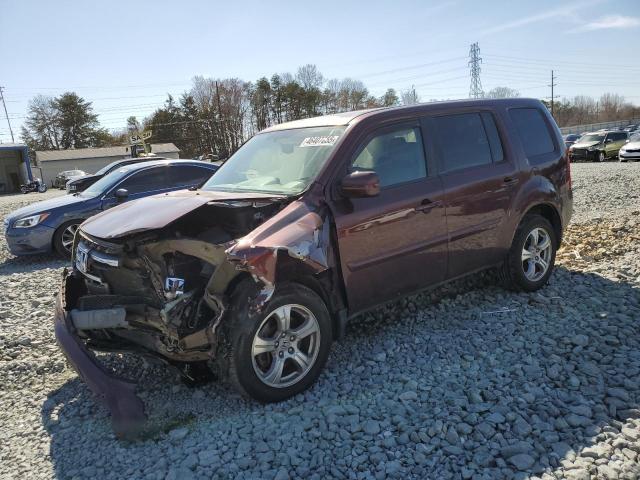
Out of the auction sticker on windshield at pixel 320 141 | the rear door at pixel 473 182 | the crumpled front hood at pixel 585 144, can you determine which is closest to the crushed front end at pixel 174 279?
the auction sticker on windshield at pixel 320 141

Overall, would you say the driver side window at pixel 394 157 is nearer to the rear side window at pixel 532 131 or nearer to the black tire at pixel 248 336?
the black tire at pixel 248 336

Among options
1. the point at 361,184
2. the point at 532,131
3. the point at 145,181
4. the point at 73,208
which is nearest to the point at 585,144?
the point at 532,131

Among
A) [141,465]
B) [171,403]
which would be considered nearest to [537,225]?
[171,403]

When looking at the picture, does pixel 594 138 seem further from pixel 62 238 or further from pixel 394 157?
pixel 394 157

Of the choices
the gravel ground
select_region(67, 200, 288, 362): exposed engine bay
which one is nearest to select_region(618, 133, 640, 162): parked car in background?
the gravel ground

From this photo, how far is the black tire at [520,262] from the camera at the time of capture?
491 cm

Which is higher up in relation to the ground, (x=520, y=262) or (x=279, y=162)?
(x=279, y=162)

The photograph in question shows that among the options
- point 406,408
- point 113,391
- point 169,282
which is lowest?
point 406,408

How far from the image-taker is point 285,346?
335cm

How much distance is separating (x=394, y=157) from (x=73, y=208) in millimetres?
6908

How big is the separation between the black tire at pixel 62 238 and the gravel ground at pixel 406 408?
13.5ft

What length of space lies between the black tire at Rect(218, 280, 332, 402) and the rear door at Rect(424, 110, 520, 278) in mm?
1670

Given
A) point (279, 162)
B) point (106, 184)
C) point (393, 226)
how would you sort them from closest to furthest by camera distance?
1. point (393, 226)
2. point (279, 162)
3. point (106, 184)

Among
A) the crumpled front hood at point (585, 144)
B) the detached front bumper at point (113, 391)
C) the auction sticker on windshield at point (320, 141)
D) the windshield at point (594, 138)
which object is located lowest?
the detached front bumper at point (113, 391)
